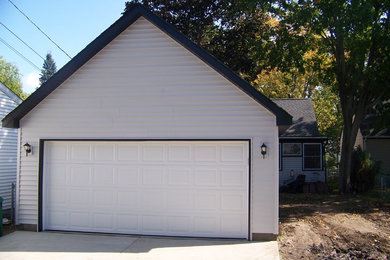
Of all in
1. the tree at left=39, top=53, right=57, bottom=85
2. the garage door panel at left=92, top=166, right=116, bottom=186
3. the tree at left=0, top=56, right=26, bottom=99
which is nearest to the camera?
the garage door panel at left=92, top=166, right=116, bottom=186

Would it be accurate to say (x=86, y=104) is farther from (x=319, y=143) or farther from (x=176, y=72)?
(x=319, y=143)

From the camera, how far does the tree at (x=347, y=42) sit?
48.2 ft

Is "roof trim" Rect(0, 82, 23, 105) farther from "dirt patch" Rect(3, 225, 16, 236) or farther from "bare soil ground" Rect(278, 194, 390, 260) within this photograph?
"bare soil ground" Rect(278, 194, 390, 260)

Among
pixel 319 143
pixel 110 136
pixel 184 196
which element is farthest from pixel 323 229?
pixel 319 143

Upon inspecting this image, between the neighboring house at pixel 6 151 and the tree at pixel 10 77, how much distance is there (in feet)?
135

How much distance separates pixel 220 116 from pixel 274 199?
2.35m

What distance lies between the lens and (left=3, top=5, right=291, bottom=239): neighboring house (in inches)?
356

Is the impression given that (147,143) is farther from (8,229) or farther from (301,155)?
(301,155)

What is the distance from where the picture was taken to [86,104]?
32.1 feet

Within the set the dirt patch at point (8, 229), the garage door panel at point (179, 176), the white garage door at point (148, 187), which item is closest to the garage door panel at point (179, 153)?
the white garage door at point (148, 187)

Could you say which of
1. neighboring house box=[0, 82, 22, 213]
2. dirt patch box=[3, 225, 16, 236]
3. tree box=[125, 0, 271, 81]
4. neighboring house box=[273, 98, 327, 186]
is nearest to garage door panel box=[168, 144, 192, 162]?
dirt patch box=[3, 225, 16, 236]

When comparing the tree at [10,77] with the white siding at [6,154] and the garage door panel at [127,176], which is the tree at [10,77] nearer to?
the white siding at [6,154]

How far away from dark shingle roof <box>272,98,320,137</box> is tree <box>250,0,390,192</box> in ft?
8.25

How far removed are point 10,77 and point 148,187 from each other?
50.8 m
